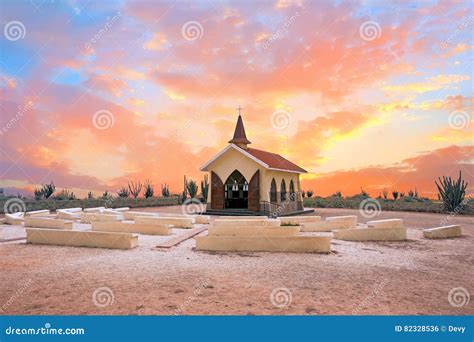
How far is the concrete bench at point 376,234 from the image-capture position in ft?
39.9

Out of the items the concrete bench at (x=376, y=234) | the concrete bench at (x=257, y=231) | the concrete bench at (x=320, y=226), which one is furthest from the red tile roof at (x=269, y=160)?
the concrete bench at (x=257, y=231)

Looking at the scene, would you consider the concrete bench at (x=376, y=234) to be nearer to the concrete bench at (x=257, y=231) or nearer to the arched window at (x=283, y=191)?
the concrete bench at (x=257, y=231)

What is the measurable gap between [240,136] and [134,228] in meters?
12.7

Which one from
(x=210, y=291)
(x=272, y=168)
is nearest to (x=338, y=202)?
(x=272, y=168)

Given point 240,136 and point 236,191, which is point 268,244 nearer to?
point 236,191

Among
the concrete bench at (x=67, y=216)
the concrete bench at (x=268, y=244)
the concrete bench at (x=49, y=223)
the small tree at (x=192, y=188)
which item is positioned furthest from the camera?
the small tree at (x=192, y=188)

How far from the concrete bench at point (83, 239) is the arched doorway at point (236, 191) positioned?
1185cm

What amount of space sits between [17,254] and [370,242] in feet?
37.9

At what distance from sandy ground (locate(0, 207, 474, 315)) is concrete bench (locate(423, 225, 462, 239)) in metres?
2.44

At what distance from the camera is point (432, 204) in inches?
992

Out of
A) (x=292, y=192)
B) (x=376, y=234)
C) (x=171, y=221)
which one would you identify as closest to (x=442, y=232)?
(x=376, y=234)

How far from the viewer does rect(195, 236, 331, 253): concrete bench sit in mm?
9641

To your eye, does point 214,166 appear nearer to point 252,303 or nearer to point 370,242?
point 370,242

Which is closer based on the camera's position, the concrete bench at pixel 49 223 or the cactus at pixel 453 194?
the concrete bench at pixel 49 223
